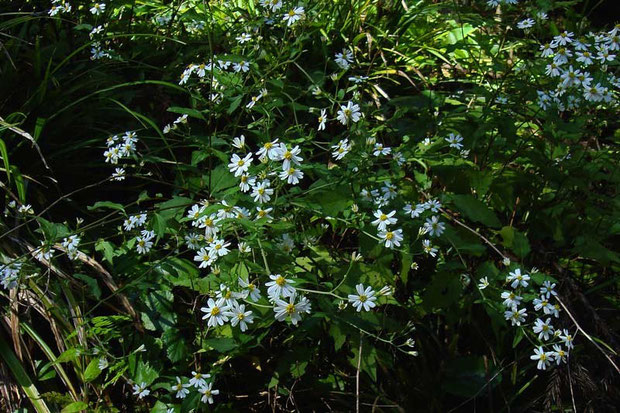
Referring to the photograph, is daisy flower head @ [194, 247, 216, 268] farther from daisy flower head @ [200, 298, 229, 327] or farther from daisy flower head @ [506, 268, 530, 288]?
daisy flower head @ [506, 268, 530, 288]

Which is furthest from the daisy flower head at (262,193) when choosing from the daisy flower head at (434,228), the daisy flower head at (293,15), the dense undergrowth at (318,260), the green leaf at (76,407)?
the green leaf at (76,407)

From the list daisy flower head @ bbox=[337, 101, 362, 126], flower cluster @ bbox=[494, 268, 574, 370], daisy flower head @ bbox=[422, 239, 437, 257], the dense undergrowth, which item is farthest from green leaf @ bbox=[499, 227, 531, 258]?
daisy flower head @ bbox=[337, 101, 362, 126]

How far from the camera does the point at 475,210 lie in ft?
6.34

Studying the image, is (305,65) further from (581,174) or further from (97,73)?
(581,174)

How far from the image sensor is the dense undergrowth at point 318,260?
1711 mm

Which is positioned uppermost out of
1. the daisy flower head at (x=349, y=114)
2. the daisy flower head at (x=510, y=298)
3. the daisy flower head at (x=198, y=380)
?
the daisy flower head at (x=349, y=114)

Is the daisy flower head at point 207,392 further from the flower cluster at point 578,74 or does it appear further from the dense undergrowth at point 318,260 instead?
the flower cluster at point 578,74

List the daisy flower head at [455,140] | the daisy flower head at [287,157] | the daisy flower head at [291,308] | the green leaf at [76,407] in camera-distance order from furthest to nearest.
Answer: the daisy flower head at [455,140] < the green leaf at [76,407] < the daisy flower head at [287,157] < the daisy flower head at [291,308]

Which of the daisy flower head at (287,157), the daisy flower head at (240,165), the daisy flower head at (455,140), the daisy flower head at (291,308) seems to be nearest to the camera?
the daisy flower head at (291,308)

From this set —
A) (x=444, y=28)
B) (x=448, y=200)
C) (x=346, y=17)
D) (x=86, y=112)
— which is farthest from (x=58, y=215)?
(x=444, y=28)

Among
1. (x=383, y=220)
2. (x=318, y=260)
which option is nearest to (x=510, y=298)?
(x=383, y=220)

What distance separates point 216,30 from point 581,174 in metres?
1.74

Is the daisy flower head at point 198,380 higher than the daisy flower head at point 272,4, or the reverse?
the daisy flower head at point 272,4

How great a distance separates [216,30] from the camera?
9.81ft
